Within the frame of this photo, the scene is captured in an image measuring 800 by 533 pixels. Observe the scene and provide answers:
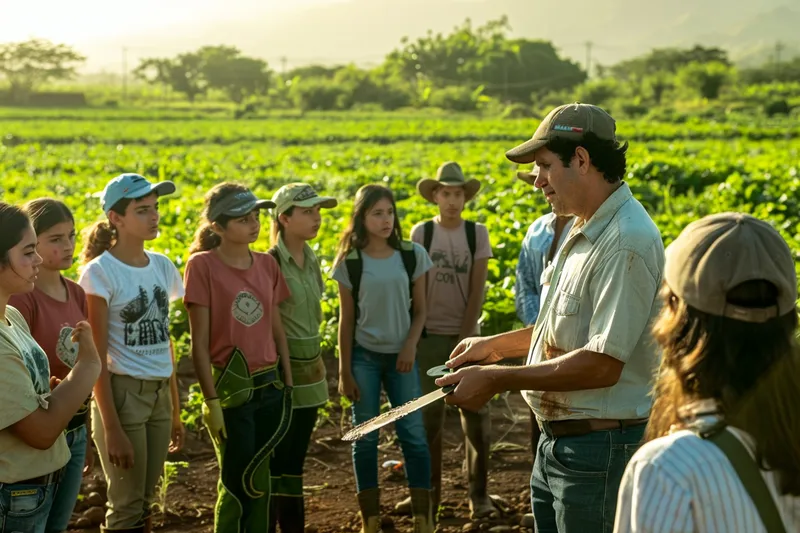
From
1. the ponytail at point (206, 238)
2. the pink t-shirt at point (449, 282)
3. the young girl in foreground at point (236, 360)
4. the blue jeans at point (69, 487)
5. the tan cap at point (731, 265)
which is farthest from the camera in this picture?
the pink t-shirt at point (449, 282)

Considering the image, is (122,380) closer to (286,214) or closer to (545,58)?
(286,214)

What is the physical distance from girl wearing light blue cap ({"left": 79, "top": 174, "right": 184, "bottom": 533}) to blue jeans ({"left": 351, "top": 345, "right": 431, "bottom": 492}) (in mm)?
1098

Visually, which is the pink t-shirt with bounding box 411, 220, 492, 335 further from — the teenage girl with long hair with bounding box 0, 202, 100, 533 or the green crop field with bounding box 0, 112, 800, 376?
the teenage girl with long hair with bounding box 0, 202, 100, 533

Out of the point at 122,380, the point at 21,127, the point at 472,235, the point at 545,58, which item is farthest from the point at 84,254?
the point at 545,58

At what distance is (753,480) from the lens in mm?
1959

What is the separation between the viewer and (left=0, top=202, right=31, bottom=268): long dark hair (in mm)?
3615

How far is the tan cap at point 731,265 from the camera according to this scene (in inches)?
81.9

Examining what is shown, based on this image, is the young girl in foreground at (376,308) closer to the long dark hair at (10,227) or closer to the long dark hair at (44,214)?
the long dark hair at (44,214)

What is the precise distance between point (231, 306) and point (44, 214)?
99cm

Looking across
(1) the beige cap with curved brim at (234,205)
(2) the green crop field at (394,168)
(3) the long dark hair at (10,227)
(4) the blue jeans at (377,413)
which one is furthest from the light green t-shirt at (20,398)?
(2) the green crop field at (394,168)

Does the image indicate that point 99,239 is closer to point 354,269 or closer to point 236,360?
point 236,360

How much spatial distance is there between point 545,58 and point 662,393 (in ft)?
289

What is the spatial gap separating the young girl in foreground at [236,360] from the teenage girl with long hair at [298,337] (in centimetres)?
32

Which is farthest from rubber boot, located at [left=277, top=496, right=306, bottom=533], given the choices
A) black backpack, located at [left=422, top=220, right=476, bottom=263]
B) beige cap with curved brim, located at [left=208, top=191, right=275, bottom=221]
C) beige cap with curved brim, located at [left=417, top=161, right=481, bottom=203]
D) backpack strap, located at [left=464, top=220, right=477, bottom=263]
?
beige cap with curved brim, located at [left=417, top=161, right=481, bottom=203]
